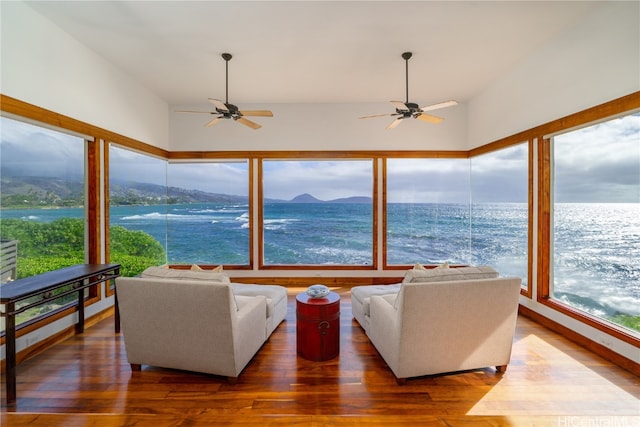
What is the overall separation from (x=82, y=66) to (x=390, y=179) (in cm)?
475

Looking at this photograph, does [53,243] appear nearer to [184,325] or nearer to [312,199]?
[184,325]

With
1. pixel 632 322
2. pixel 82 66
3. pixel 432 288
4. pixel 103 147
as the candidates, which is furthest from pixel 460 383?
pixel 82 66

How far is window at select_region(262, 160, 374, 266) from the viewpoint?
18.0 ft

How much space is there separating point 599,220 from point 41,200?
19.7ft

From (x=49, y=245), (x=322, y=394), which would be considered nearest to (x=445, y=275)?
(x=322, y=394)

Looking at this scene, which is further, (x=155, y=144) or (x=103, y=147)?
(x=155, y=144)

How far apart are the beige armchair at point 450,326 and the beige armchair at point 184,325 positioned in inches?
51.8

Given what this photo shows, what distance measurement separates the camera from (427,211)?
5680mm

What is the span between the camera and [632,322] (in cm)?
262

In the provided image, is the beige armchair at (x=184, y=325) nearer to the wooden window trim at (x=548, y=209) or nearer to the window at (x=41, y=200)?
the window at (x=41, y=200)

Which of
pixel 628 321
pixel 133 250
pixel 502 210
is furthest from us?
pixel 133 250

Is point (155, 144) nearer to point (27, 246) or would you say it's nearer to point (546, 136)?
point (27, 246)

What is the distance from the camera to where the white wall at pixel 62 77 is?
261cm

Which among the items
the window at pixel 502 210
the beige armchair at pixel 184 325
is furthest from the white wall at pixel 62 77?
the window at pixel 502 210
